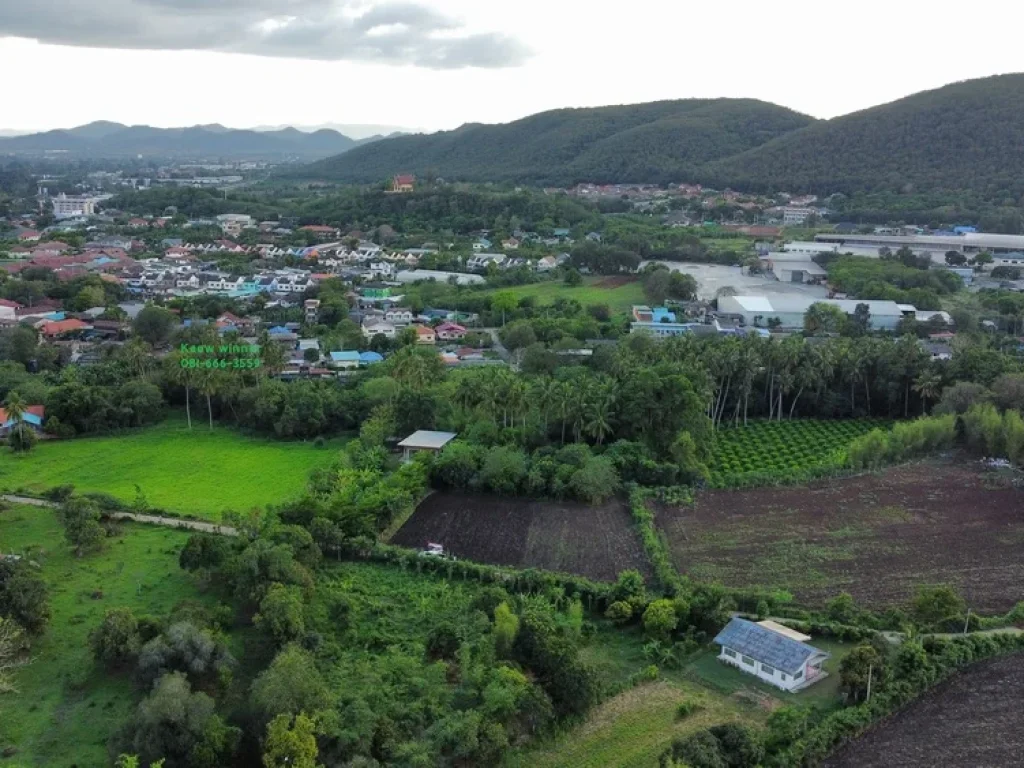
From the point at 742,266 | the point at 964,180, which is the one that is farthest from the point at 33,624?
the point at 964,180

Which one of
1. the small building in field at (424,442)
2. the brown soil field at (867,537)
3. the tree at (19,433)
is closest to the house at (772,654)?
the brown soil field at (867,537)

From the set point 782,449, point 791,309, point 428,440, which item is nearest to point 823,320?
point 791,309

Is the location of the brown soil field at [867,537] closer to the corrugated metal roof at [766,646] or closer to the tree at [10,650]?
→ the corrugated metal roof at [766,646]

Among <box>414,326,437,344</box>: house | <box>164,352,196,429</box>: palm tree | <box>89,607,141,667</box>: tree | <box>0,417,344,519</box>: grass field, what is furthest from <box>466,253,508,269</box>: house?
<box>89,607,141,667</box>: tree

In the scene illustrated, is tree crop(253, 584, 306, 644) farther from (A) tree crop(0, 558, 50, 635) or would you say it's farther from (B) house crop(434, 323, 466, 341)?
(B) house crop(434, 323, 466, 341)

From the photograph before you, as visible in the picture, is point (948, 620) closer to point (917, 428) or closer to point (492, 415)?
point (917, 428)
